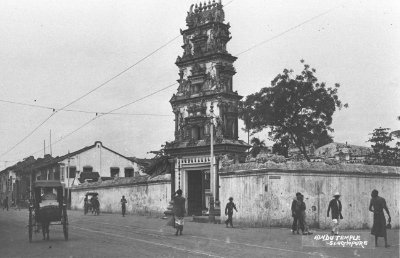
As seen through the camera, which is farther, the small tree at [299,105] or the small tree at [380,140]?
the small tree at [380,140]

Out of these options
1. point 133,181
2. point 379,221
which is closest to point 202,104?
point 133,181

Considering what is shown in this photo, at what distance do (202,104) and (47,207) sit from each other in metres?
21.1

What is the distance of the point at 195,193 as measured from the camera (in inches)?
1463

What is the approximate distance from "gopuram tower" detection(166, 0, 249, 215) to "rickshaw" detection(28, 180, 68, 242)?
58.9ft

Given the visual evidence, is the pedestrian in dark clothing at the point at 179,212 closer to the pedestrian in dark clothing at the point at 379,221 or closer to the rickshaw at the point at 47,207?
the rickshaw at the point at 47,207

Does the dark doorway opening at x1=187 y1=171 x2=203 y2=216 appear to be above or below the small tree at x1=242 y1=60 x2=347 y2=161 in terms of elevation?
below

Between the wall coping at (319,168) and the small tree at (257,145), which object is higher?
the small tree at (257,145)

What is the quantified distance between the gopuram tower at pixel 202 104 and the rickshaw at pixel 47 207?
17938mm

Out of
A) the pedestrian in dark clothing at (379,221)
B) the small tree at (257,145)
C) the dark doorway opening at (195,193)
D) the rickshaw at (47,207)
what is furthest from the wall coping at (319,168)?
the small tree at (257,145)

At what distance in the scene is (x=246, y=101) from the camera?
138ft

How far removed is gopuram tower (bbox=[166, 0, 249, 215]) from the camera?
1420 inches

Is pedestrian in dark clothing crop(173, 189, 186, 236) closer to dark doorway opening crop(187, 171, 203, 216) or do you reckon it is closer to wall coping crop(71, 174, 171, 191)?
wall coping crop(71, 174, 171, 191)

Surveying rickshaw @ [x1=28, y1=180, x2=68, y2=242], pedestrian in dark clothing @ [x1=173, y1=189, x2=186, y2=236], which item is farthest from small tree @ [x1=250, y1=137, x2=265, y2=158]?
rickshaw @ [x1=28, y1=180, x2=68, y2=242]

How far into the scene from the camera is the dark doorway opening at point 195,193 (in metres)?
36.9
